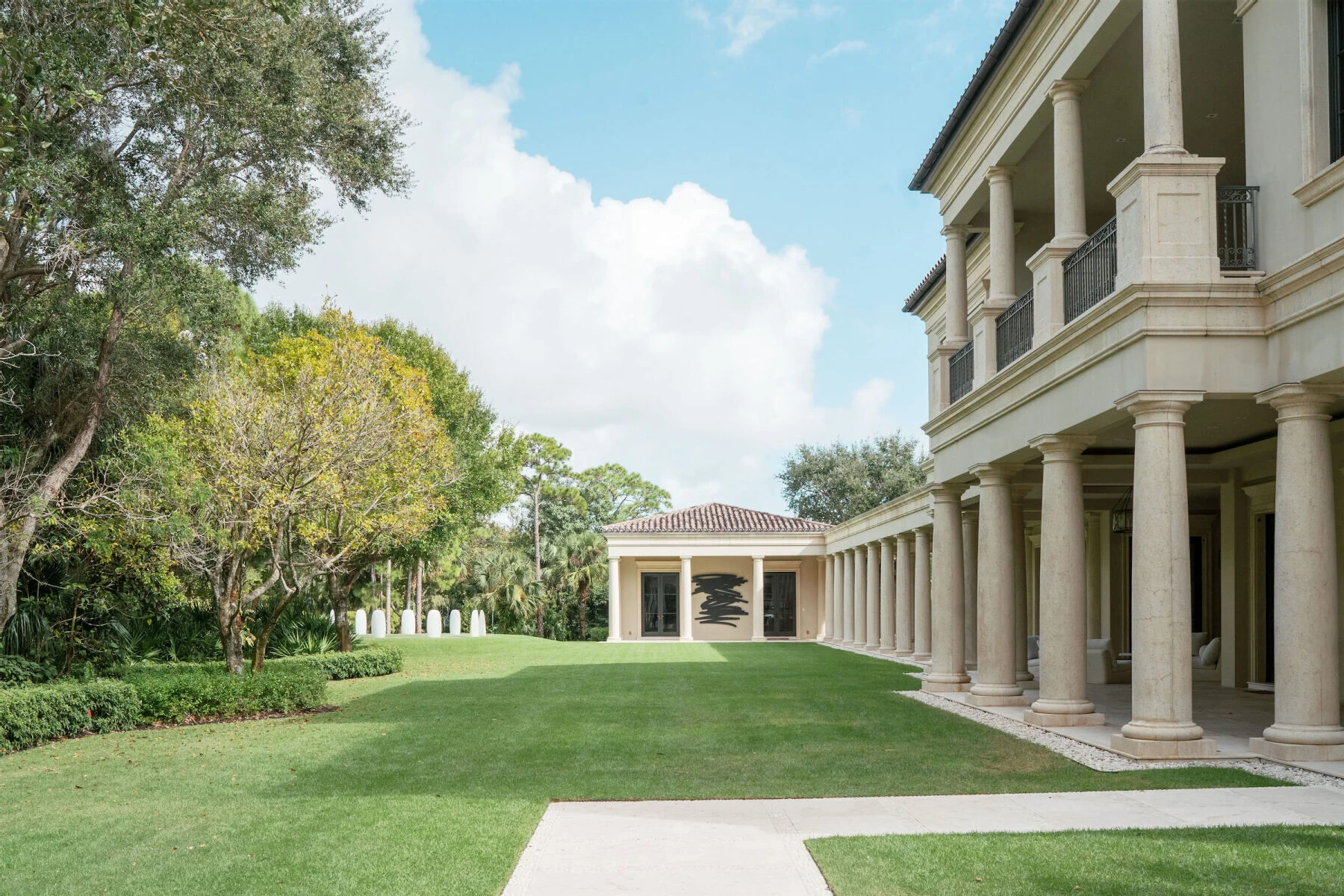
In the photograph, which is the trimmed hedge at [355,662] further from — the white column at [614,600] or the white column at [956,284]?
the white column at [614,600]

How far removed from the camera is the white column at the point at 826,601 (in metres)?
45.8

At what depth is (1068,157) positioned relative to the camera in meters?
13.9

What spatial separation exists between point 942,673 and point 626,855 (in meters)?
Result: 13.1

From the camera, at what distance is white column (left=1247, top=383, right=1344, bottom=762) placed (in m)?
10.4

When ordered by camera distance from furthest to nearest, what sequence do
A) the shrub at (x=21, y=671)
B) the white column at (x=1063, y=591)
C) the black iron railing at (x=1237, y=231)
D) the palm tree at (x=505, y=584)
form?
the palm tree at (x=505, y=584) < the shrub at (x=21, y=671) < the white column at (x=1063, y=591) < the black iron railing at (x=1237, y=231)

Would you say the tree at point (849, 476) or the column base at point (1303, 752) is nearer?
the column base at point (1303, 752)

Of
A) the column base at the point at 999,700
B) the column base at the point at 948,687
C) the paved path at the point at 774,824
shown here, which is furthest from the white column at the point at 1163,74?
the column base at the point at 948,687

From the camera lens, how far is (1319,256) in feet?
32.5

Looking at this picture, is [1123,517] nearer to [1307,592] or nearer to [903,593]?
[1307,592]

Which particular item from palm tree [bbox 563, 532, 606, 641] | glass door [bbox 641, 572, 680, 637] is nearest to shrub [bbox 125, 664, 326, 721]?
glass door [bbox 641, 572, 680, 637]

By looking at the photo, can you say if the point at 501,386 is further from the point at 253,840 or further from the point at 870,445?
the point at 253,840

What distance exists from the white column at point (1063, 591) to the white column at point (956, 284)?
5972mm

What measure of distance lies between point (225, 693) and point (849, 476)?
186 feet

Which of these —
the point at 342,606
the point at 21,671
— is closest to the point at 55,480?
the point at 21,671
